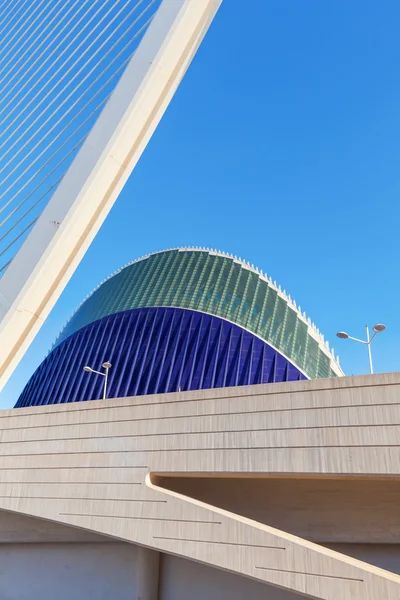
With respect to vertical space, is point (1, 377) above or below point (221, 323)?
below

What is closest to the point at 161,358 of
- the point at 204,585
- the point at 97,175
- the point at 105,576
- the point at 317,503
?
the point at 105,576

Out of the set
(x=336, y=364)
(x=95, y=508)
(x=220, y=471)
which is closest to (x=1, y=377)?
(x=220, y=471)

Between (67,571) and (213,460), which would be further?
(67,571)

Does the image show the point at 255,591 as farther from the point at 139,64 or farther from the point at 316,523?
the point at 139,64

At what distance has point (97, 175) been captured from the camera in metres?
5.75

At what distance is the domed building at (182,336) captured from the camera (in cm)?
3306

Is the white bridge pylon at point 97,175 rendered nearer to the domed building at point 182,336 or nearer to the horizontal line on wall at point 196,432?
the horizontal line on wall at point 196,432

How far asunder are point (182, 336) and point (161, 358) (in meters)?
2.11

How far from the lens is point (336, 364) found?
40531 mm

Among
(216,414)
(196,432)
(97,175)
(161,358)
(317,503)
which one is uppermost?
(161,358)

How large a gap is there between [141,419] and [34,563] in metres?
6.85

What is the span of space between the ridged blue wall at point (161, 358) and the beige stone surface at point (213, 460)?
59.1 ft

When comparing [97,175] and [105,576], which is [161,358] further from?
[97,175]

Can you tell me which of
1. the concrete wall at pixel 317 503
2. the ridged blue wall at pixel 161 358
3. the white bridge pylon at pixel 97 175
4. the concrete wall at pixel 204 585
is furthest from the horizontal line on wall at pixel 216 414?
the ridged blue wall at pixel 161 358
